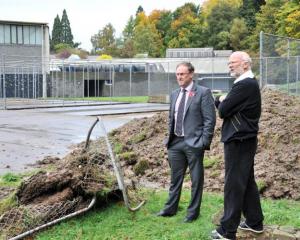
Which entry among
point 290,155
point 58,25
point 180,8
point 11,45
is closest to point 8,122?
point 290,155

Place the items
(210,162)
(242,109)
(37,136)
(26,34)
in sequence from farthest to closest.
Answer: (26,34)
(37,136)
(210,162)
(242,109)

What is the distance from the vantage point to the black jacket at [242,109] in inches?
214

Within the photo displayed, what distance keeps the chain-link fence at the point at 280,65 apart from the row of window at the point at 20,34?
37201 mm

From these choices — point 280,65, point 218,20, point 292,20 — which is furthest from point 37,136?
point 218,20

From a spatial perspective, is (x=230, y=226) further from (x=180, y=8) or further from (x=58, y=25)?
(x=58, y=25)

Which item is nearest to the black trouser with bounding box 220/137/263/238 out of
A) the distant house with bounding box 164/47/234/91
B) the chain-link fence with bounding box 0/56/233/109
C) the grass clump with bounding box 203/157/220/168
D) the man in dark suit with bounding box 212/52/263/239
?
the man in dark suit with bounding box 212/52/263/239

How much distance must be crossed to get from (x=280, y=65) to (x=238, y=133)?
649 inches

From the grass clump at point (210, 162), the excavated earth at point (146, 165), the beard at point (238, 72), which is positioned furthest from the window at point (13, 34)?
the beard at point (238, 72)

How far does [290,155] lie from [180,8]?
125 metres

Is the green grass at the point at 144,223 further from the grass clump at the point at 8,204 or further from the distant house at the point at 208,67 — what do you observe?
the distant house at the point at 208,67

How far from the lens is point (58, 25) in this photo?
166m

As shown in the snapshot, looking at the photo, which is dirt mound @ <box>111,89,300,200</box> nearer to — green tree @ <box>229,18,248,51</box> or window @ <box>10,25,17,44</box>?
window @ <box>10,25,17,44</box>

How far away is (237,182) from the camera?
18.4 ft

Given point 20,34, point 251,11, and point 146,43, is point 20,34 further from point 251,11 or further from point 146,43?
point 146,43
